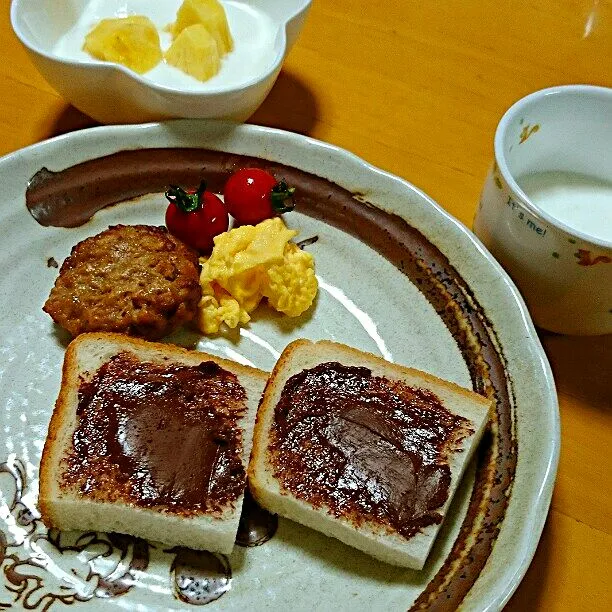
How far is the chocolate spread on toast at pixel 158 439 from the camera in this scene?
207 centimetres

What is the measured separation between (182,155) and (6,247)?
0.81 m

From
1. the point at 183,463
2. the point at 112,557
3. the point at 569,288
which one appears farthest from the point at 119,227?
the point at 569,288

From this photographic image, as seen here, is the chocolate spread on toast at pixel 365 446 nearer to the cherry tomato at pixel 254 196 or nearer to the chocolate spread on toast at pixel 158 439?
the chocolate spread on toast at pixel 158 439

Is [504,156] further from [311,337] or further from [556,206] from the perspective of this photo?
[311,337]

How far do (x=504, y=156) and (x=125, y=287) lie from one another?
147cm

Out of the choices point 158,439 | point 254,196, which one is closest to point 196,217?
point 254,196

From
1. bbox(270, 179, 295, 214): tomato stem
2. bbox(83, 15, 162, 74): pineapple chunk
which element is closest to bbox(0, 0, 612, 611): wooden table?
bbox(83, 15, 162, 74): pineapple chunk

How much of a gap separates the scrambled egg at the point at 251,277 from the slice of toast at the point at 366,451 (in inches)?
13.4

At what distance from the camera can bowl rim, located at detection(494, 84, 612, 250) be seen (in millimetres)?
2248

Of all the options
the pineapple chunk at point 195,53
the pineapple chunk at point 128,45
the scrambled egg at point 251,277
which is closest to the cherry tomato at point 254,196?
the scrambled egg at point 251,277

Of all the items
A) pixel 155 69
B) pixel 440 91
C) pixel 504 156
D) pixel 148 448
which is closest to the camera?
pixel 148 448

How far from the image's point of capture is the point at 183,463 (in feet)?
6.88

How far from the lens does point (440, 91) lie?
3.60 m

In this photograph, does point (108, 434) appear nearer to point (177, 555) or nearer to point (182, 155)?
point (177, 555)
